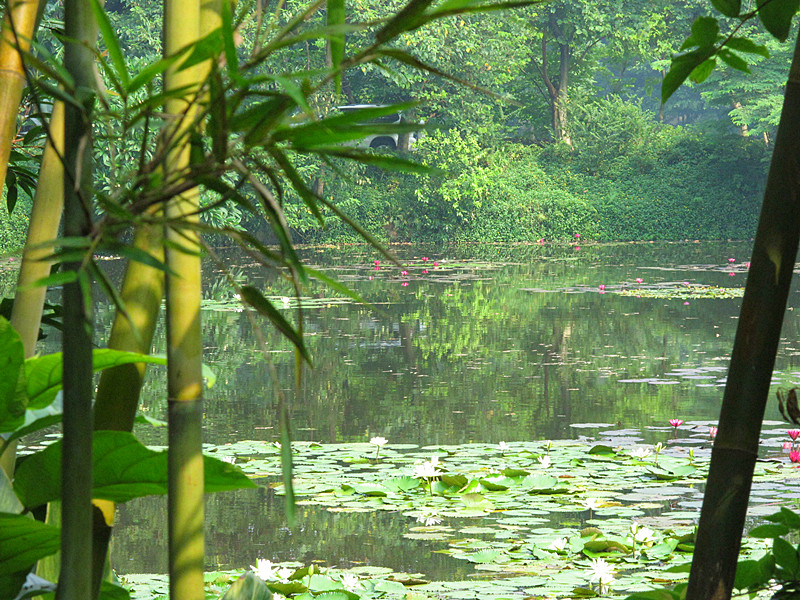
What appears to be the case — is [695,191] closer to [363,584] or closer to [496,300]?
[496,300]

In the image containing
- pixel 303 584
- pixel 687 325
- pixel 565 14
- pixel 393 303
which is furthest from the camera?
pixel 565 14

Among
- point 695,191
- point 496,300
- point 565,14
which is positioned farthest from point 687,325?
point 565,14

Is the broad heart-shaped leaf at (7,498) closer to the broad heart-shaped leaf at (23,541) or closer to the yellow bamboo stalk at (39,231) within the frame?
the broad heart-shaped leaf at (23,541)

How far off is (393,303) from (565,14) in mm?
14328

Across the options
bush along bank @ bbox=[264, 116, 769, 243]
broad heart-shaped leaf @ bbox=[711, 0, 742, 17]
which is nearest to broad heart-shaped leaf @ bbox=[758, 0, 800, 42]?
broad heart-shaped leaf @ bbox=[711, 0, 742, 17]

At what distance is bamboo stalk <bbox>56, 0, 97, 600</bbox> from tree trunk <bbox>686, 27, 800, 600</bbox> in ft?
1.29

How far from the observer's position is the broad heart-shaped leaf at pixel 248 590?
702 mm

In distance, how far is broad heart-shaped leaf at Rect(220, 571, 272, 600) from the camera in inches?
27.6

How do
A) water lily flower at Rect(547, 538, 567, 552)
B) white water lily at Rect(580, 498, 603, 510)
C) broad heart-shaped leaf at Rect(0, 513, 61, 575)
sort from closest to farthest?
1. broad heart-shaped leaf at Rect(0, 513, 61, 575)
2. water lily flower at Rect(547, 538, 567, 552)
3. white water lily at Rect(580, 498, 603, 510)

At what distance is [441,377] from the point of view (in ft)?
17.5

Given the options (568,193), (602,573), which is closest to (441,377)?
(602,573)

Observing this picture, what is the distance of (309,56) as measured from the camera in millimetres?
16641

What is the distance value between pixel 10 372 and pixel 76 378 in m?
0.19

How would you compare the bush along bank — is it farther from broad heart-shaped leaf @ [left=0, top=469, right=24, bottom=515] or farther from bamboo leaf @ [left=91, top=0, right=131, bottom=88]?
bamboo leaf @ [left=91, top=0, right=131, bottom=88]
